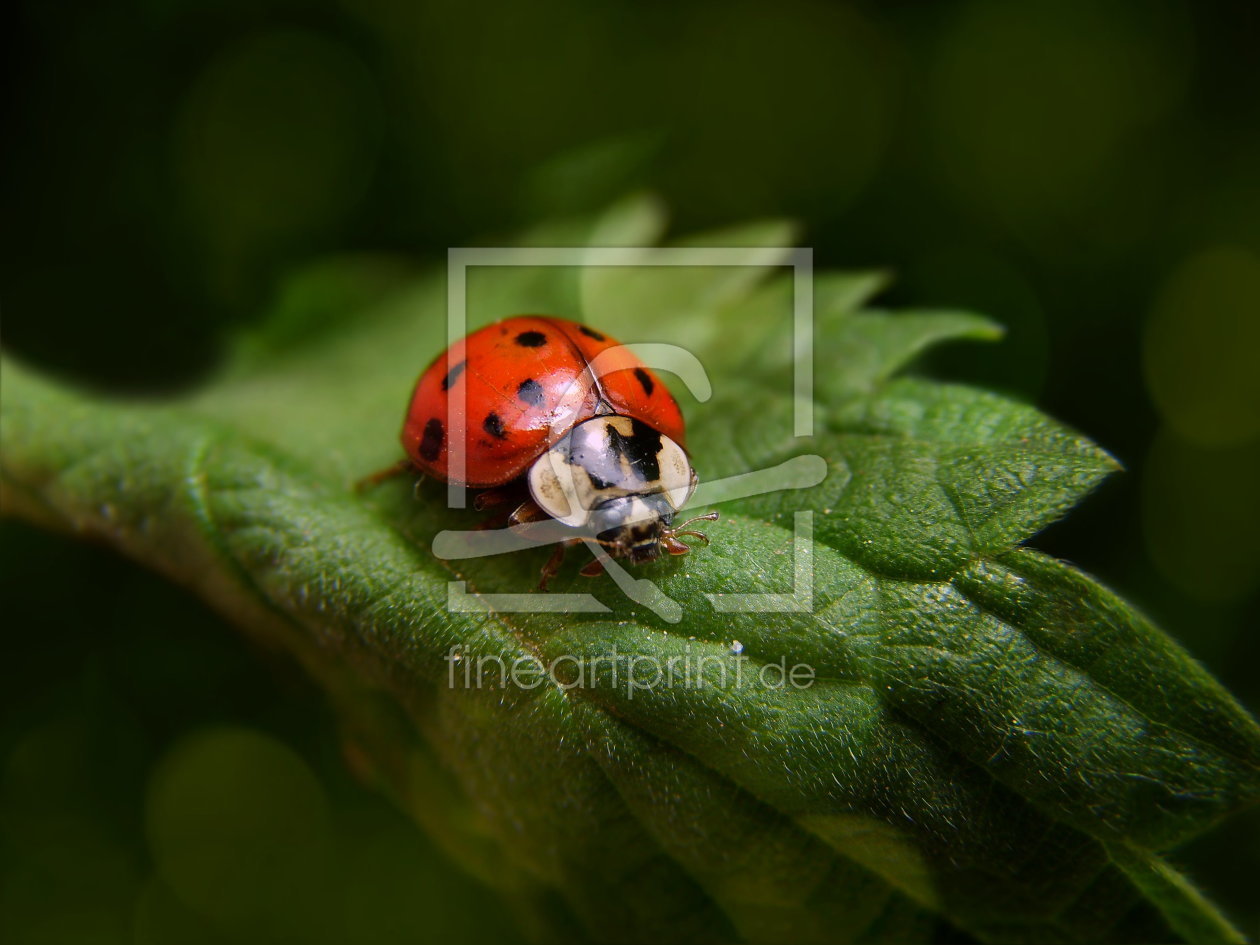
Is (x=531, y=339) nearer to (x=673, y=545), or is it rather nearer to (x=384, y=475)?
(x=384, y=475)

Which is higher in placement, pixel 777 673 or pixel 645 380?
pixel 645 380

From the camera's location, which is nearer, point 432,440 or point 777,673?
point 777,673

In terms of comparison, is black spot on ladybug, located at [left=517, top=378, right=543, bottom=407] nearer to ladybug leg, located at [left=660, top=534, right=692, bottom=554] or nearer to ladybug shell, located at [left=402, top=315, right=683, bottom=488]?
ladybug shell, located at [left=402, top=315, right=683, bottom=488]

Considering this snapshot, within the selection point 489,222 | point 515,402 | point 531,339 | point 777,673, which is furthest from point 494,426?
point 489,222

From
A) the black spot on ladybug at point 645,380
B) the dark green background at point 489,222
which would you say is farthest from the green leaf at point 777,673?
the dark green background at point 489,222

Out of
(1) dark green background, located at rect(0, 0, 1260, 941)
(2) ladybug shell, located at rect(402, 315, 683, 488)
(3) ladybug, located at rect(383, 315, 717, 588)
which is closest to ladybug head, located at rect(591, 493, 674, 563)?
(3) ladybug, located at rect(383, 315, 717, 588)
